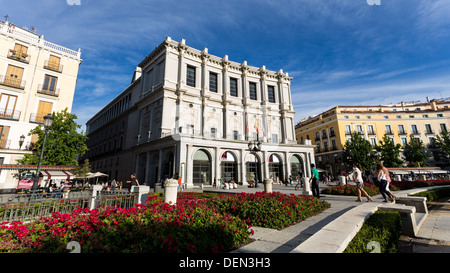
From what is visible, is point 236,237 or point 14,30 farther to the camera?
point 14,30

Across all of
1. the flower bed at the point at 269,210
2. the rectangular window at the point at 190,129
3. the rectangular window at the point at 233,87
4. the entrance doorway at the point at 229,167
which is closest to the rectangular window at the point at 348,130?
the rectangular window at the point at 233,87

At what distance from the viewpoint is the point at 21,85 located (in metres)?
23.1

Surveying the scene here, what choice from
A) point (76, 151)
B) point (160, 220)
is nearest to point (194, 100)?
point (76, 151)

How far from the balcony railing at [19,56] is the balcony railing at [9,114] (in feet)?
20.5

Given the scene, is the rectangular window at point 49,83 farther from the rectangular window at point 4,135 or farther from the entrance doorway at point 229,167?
the entrance doorway at point 229,167

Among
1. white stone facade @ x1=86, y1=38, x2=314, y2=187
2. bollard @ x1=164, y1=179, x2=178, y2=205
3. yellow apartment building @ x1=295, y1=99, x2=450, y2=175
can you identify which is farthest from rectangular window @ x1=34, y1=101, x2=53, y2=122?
yellow apartment building @ x1=295, y1=99, x2=450, y2=175

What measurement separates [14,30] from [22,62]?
202 inches

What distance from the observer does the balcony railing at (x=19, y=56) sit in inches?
904

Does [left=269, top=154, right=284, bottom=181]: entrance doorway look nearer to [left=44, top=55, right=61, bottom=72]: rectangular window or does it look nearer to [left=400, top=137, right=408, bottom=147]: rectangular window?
[left=44, top=55, right=61, bottom=72]: rectangular window

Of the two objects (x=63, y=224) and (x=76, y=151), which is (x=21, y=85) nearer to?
(x=76, y=151)

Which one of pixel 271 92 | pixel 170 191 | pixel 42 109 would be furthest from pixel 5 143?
pixel 271 92

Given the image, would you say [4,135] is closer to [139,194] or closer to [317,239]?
[139,194]

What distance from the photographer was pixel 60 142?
22062 millimetres

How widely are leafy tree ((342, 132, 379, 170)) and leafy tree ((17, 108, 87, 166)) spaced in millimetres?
46267
